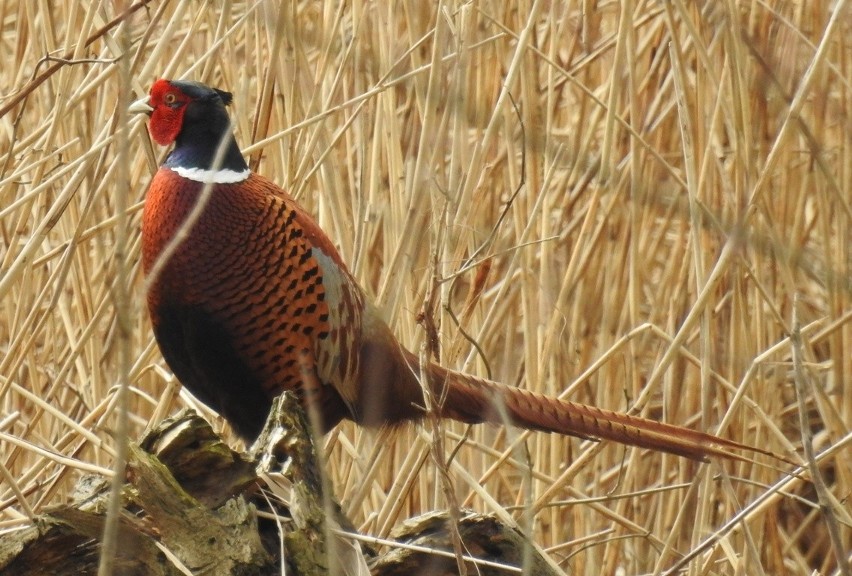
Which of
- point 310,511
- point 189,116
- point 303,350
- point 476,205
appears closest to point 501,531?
→ point 310,511

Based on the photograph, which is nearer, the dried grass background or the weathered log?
the weathered log

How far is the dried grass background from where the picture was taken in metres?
A: 2.54

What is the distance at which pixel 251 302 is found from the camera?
275cm

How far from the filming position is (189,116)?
9.13 feet

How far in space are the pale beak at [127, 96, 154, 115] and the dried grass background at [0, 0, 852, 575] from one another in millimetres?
61

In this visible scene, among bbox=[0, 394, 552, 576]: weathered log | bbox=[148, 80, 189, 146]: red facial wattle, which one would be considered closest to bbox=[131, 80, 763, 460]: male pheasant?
bbox=[148, 80, 189, 146]: red facial wattle

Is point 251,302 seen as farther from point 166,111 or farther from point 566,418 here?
point 566,418

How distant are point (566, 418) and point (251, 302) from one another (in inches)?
33.3

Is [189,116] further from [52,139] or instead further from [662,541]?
[662,541]

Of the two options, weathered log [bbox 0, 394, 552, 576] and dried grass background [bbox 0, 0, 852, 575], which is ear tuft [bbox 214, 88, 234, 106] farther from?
weathered log [bbox 0, 394, 552, 576]

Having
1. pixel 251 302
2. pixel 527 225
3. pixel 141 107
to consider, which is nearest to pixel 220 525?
pixel 251 302

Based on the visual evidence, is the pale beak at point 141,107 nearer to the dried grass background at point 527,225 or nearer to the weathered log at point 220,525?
the dried grass background at point 527,225

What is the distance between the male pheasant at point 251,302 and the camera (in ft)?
8.82

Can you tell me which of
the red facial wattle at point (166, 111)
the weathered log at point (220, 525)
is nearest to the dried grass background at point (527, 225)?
the red facial wattle at point (166, 111)
